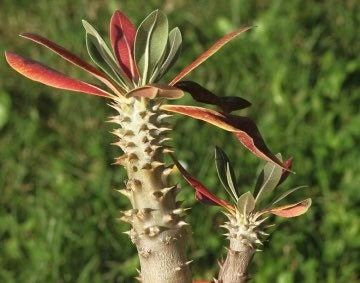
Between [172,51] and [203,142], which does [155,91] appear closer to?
[172,51]

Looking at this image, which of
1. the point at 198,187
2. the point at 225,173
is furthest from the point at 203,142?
the point at 198,187

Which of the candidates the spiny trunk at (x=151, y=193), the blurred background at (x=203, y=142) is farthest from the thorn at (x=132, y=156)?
the blurred background at (x=203, y=142)

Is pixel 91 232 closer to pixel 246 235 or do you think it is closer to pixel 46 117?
pixel 46 117

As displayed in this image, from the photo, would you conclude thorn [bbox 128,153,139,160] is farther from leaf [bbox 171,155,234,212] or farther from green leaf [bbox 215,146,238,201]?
green leaf [bbox 215,146,238,201]

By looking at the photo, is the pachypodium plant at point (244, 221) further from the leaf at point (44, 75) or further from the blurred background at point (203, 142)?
the blurred background at point (203, 142)

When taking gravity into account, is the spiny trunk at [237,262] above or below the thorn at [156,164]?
below

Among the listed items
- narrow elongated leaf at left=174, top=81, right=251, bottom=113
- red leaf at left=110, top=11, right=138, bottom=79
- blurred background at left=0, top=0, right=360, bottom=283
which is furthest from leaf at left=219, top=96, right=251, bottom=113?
blurred background at left=0, top=0, right=360, bottom=283

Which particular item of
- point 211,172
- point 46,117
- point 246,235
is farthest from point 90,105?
point 246,235
